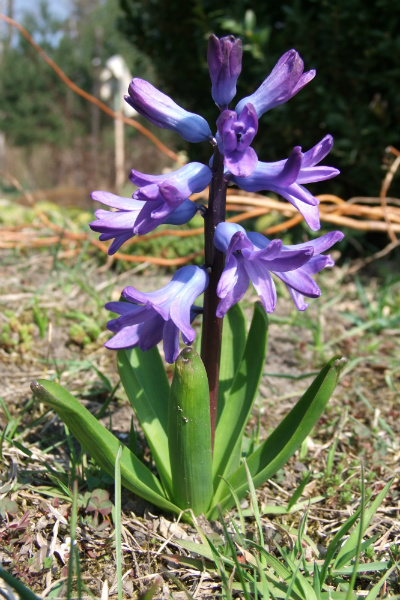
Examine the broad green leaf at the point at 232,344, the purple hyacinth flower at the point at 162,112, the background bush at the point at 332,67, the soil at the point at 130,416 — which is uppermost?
the background bush at the point at 332,67

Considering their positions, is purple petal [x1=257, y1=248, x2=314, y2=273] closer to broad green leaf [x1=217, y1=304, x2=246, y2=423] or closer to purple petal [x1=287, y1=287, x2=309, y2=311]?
purple petal [x1=287, y1=287, x2=309, y2=311]

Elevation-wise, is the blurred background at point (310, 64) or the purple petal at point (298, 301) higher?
the blurred background at point (310, 64)

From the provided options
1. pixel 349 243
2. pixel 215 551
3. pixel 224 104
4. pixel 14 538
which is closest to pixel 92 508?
pixel 14 538

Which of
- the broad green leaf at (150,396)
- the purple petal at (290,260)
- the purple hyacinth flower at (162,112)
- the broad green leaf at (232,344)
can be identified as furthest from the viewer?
the broad green leaf at (232,344)

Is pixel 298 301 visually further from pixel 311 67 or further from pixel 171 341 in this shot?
pixel 311 67

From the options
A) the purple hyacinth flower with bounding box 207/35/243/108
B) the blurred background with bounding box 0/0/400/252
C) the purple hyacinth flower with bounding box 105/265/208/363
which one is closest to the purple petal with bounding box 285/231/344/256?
the purple hyacinth flower with bounding box 105/265/208/363

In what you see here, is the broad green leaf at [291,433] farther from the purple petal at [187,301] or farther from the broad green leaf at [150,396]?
the purple petal at [187,301]

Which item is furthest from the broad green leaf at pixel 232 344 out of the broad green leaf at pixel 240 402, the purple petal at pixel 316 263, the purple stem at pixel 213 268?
the purple petal at pixel 316 263

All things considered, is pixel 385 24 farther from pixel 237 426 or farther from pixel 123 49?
pixel 123 49
